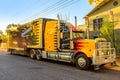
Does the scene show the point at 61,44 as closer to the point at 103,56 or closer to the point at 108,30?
the point at 103,56

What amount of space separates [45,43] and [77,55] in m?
4.42

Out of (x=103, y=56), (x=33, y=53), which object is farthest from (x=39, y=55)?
(x=103, y=56)

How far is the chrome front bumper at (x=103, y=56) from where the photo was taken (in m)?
12.2

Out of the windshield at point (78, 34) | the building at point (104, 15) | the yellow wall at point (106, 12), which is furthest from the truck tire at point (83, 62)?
the yellow wall at point (106, 12)

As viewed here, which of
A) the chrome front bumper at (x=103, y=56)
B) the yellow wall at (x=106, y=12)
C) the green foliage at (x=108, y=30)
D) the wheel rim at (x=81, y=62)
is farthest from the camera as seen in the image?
the yellow wall at (x=106, y=12)

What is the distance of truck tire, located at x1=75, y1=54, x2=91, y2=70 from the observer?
12560 millimetres

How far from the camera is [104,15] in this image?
81.1ft

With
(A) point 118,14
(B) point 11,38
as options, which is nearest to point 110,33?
(A) point 118,14

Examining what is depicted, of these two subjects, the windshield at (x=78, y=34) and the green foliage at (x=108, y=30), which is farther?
the green foliage at (x=108, y=30)

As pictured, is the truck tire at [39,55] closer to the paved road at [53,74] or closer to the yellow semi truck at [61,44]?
the yellow semi truck at [61,44]

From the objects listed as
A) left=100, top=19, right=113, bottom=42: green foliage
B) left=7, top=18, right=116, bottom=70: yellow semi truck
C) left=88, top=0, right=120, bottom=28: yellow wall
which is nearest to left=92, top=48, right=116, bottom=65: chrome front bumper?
left=7, top=18, right=116, bottom=70: yellow semi truck

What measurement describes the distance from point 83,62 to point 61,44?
3061 millimetres

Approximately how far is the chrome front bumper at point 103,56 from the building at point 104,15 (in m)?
8.80

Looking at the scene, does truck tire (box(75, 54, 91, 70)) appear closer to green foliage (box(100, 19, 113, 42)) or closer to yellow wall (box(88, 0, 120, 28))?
green foliage (box(100, 19, 113, 42))
